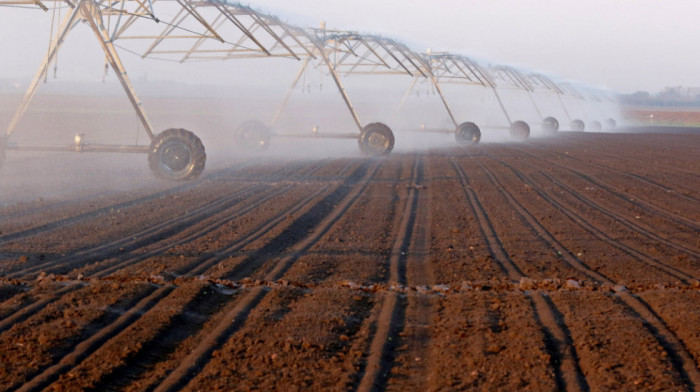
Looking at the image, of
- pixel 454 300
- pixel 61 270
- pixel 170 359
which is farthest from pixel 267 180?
pixel 170 359

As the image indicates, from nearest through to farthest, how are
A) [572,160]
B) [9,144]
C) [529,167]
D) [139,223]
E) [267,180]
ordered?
[139,223] < [9,144] < [267,180] < [529,167] < [572,160]

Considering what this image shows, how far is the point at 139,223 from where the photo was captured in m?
10.3

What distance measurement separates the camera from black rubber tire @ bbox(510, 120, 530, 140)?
1681 inches

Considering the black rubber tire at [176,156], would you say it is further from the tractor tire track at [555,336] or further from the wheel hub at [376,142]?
the wheel hub at [376,142]

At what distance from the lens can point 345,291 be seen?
6.55 m

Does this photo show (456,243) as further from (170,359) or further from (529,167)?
(529,167)

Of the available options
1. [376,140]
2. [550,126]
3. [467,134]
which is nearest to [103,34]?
[376,140]

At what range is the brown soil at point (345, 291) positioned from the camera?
15.1 ft

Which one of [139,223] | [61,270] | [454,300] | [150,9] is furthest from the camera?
[150,9]

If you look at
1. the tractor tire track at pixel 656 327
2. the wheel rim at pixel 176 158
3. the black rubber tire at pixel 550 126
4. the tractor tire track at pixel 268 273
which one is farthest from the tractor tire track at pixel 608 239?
the black rubber tire at pixel 550 126

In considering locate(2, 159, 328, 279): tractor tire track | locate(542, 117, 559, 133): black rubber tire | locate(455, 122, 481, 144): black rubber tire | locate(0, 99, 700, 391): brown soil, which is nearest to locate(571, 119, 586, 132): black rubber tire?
locate(542, 117, 559, 133): black rubber tire

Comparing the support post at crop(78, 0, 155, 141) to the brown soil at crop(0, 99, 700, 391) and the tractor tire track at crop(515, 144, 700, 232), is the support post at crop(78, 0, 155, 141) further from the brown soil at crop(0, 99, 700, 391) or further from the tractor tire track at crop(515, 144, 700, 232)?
the tractor tire track at crop(515, 144, 700, 232)

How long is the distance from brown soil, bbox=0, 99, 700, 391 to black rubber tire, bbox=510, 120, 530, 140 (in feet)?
94.4

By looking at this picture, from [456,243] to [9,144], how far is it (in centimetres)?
1045
